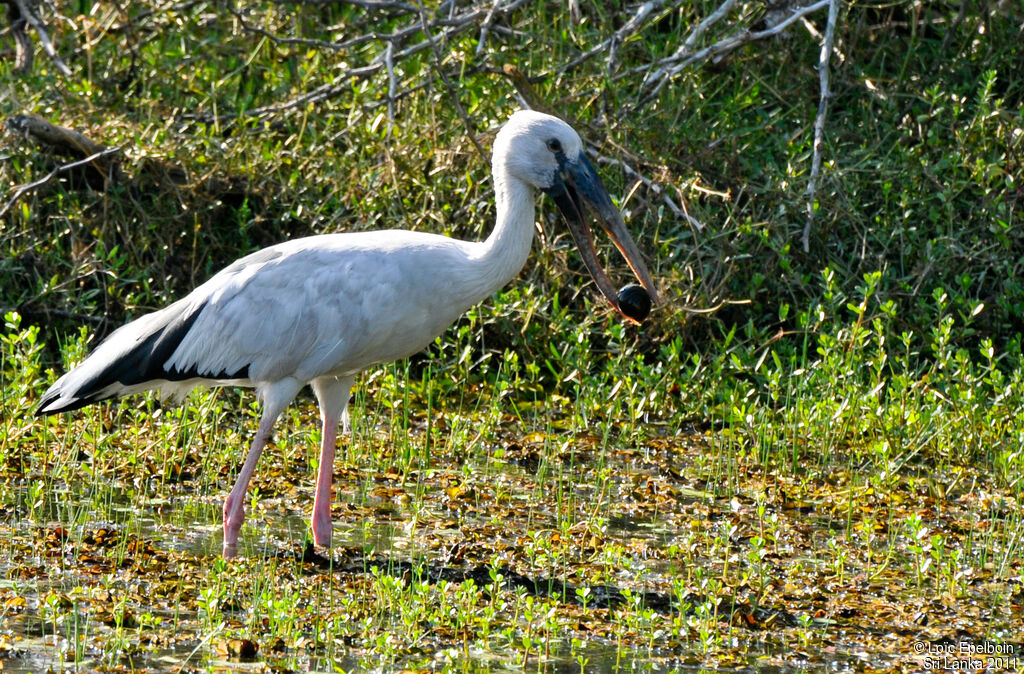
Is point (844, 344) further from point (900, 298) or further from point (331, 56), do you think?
point (331, 56)

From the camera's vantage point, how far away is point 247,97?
894 centimetres

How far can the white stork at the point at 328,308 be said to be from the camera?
5.37 metres

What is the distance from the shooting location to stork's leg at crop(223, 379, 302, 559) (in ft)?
17.4

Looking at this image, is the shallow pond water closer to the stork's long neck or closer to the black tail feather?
the black tail feather

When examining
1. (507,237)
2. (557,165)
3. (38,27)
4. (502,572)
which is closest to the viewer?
(502,572)

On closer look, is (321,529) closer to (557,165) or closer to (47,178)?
(557,165)

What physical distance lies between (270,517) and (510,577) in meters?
1.19

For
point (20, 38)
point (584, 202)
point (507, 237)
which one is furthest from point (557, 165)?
point (20, 38)

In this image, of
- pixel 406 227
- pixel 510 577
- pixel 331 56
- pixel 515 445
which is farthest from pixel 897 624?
pixel 331 56

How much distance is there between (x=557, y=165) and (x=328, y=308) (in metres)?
1.06

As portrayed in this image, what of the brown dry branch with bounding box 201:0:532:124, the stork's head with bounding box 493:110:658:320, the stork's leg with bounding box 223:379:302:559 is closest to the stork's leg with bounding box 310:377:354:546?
the stork's leg with bounding box 223:379:302:559

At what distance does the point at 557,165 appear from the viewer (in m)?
5.61

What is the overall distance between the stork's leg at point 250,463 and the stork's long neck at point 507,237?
0.85 metres

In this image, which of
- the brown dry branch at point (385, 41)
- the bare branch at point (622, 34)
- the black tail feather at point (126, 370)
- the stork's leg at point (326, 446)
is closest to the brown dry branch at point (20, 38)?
the brown dry branch at point (385, 41)
